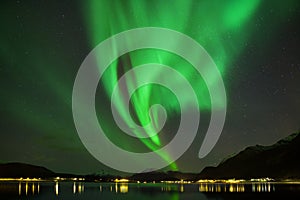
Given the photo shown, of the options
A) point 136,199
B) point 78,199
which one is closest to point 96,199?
point 78,199

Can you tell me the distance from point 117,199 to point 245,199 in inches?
1327

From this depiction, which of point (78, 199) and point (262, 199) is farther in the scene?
point (78, 199)

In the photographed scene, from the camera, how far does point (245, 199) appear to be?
92.2m

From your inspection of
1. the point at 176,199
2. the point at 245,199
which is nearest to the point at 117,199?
the point at 176,199

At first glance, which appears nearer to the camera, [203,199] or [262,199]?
[262,199]

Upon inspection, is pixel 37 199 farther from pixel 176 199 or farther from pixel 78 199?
pixel 176 199

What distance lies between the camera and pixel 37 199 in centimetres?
9969

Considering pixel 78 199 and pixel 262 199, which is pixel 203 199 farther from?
pixel 78 199

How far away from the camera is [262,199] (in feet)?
299

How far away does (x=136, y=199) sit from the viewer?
3981 inches

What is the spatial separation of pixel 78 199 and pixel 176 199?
27.0m

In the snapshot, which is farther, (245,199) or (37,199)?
(37,199)

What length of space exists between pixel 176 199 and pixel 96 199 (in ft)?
74.0

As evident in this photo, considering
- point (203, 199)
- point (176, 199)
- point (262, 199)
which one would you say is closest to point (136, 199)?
point (176, 199)
